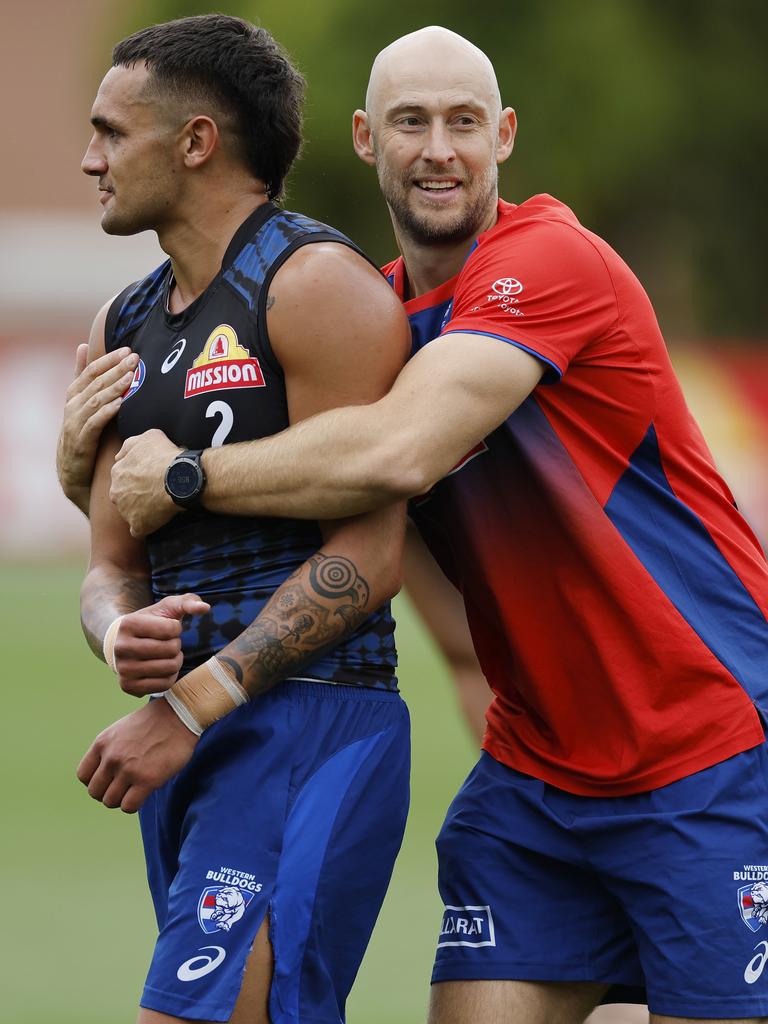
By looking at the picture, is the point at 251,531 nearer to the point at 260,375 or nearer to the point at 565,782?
the point at 260,375

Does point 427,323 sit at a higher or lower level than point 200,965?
higher

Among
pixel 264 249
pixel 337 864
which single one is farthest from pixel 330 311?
pixel 337 864

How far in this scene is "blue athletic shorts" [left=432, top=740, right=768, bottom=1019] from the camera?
14.6 feet

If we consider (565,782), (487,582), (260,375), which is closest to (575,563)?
(487,582)

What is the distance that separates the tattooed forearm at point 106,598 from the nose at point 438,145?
126 centimetres

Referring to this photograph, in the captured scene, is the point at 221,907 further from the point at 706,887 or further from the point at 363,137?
the point at 363,137

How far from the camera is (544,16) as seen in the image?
31.2 metres

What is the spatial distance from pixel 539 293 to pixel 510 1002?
5.83 ft

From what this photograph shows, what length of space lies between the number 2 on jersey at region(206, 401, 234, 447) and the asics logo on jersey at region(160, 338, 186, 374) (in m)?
0.16

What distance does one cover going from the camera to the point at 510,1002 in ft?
15.3

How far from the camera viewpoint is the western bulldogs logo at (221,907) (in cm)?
398

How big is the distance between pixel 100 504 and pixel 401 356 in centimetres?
89

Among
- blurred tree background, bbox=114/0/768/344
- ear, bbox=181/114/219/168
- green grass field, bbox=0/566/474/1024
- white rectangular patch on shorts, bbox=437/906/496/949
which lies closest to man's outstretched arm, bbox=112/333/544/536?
ear, bbox=181/114/219/168

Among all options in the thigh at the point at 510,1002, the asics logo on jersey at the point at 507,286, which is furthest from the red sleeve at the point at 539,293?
the thigh at the point at 510,1002
